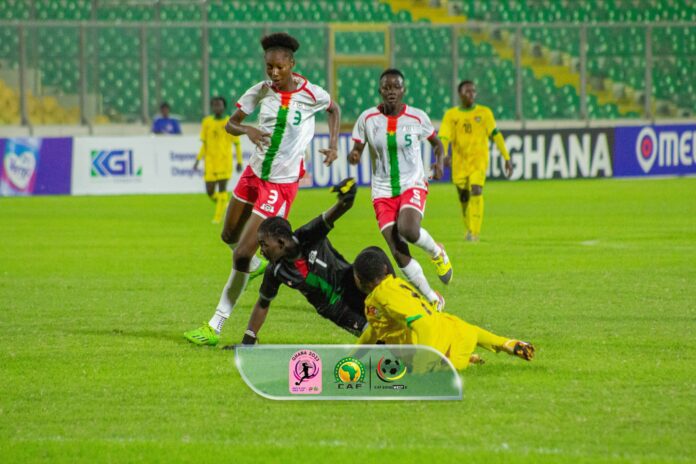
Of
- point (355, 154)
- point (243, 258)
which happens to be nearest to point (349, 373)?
point (243, 258)

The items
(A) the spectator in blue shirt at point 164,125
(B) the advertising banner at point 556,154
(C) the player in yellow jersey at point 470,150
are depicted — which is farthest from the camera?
(B) the advertising banner at point 556,154

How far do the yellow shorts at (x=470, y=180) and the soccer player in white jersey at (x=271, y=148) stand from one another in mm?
7768

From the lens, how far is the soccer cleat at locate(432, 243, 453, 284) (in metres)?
11.4

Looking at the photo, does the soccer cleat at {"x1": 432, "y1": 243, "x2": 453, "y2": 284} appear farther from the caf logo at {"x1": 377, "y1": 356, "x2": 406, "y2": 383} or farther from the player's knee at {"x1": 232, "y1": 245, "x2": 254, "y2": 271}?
the caf logo at {"x1": 377, "y1": 356, "x2": 406, "y2": 383}

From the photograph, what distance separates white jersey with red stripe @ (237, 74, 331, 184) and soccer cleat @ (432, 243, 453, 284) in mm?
2114

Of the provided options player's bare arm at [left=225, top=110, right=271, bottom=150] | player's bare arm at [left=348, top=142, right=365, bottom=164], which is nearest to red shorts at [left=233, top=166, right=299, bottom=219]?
player's bare arm at [left=225, top=110, right=271, bottom=150]

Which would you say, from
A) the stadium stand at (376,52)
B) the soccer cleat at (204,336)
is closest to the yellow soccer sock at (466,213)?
the soccer cleat at (204,336)

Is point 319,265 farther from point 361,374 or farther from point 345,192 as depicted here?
point 361,374

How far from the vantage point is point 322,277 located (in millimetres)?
8273

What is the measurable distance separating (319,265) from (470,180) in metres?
9.51

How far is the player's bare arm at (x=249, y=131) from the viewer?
369 inches

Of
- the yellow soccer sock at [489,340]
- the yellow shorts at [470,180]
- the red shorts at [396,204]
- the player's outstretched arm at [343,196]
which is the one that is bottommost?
the yellow soccer sock at [489,340]

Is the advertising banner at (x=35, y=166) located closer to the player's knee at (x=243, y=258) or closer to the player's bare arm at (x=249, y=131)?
the player's bare arm at (x=249, y=131)

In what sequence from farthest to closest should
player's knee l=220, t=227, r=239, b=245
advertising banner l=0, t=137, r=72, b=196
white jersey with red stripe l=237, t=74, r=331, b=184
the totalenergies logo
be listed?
1. the totalenergies logo
2. advertising banner l=0, t=137, r=72, b=196
3. player's knee l=220, t=227, r=239, b=245
4. white jersey with red stripe l=237, t=74, r=331, b=184
